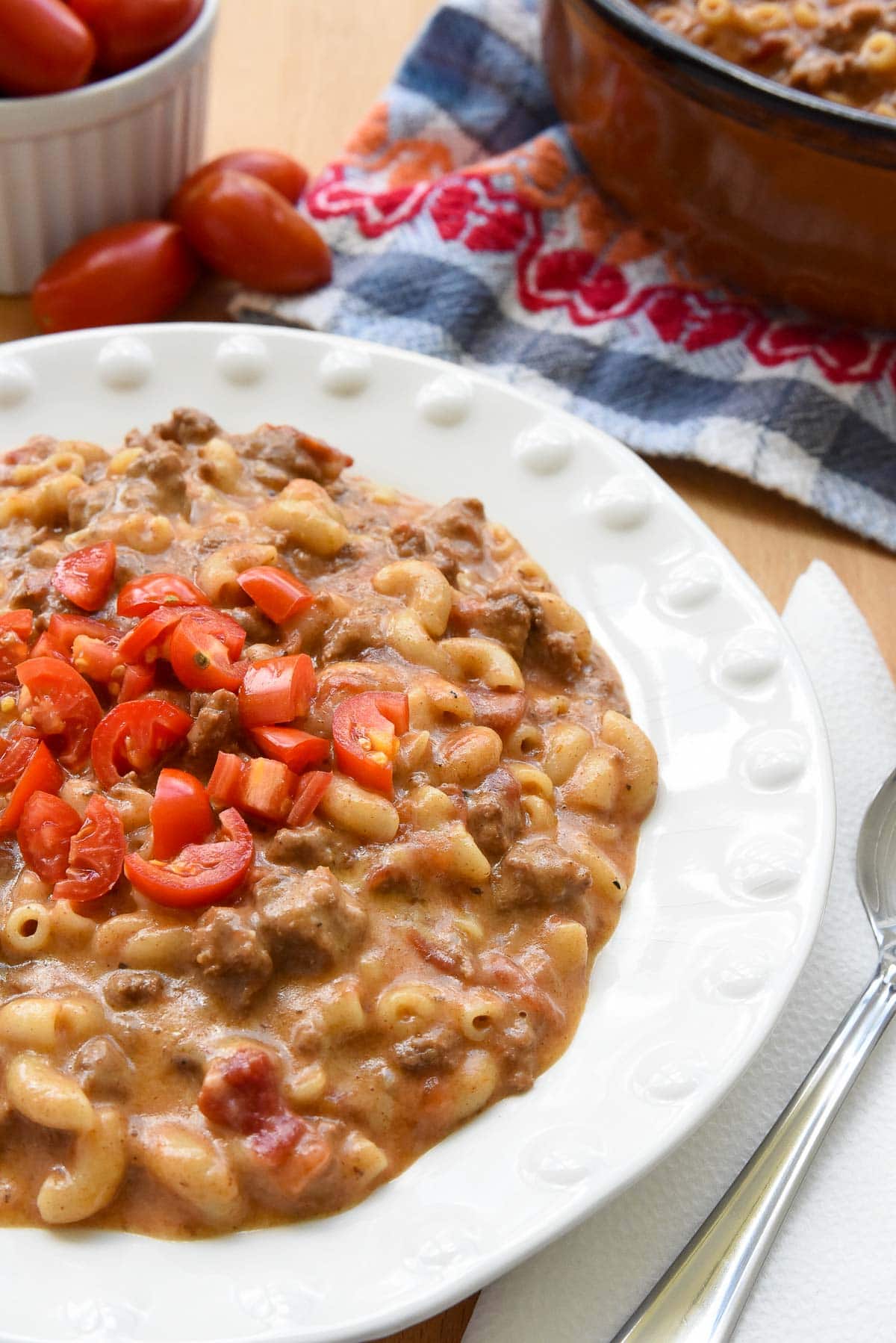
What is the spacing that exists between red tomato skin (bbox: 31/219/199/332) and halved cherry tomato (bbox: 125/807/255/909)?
2.34 m

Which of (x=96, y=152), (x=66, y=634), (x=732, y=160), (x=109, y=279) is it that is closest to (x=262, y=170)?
(x=96, y=152)

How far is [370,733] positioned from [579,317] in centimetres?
227

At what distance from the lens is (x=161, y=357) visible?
3734 millimetres

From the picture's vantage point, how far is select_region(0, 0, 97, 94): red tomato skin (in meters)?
3.95

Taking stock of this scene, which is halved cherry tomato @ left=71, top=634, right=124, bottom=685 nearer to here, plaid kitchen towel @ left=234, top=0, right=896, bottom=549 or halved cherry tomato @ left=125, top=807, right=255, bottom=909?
halved cherry tomato @ left=125, top=807, right=255, bottom=909

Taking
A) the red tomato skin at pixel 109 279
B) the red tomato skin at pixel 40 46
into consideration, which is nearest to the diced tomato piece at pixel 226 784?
the red tomato skin at pixel 109 279

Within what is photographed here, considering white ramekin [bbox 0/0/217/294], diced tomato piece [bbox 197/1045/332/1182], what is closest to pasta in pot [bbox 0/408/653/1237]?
diced tomato piece [bbox 197/1045/332/1182]

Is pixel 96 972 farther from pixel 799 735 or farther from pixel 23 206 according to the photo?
pixel 23 206

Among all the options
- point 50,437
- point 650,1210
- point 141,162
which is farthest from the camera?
point 141,162

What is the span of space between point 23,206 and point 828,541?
2.60 metres

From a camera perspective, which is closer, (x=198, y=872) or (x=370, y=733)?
(x=198, y=872)

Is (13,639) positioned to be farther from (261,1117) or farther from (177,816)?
(261,1117)

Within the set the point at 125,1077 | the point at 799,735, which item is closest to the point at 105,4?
the point at 799,735

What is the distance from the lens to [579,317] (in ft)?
14.8
